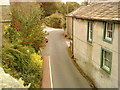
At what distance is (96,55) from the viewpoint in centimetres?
1134

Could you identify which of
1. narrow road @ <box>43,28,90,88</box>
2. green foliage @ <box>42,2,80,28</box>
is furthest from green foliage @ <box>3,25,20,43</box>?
green foliage @ <box>42,2,80,28</box>

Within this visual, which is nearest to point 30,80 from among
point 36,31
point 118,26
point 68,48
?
point 36,31

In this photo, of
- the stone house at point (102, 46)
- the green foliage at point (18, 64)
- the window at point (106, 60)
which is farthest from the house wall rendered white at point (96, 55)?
the green foliage at point (18, 64)

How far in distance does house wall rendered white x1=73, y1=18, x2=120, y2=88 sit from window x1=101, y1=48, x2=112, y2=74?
313 mm

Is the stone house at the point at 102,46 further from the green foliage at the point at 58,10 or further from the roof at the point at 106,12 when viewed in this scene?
the green foliage at the point at 58,10

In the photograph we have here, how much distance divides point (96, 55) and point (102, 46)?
52.6 inches

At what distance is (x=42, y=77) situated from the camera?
13031 millimetres

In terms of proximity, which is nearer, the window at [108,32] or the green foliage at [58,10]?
the window at [108,32]

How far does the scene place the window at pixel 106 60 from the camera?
380 inches

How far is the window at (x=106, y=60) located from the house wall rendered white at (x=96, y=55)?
1.03 ft

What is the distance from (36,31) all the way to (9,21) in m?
3.63

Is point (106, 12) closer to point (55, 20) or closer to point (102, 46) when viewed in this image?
point (102, 46)

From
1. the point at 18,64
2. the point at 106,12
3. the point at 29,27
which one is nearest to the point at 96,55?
the point at 106,12

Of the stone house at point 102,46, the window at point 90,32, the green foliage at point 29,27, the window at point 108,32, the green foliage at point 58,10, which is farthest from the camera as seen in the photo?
the green foliage at point 58,10
